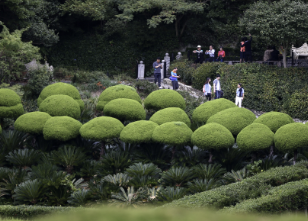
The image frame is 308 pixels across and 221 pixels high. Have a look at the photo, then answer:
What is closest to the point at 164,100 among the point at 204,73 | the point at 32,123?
the point at 32,123

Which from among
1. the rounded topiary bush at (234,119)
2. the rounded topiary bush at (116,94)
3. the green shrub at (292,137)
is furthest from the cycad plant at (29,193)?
the green shrub at (292,137)

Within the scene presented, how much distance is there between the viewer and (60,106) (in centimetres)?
1085

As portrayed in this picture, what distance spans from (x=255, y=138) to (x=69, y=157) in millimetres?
5214

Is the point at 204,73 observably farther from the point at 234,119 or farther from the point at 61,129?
the point at 61,129

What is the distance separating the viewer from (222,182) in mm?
8414

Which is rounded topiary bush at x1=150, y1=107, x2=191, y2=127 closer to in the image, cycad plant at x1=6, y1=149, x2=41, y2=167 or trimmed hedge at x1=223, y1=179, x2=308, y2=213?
cycad plant at x1=6, y1=149, x2=41, y2=167

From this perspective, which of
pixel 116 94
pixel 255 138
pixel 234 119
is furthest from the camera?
pixel 116 94

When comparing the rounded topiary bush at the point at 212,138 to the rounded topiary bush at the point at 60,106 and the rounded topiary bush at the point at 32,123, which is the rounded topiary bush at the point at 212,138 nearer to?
the rounded topiary bush at the point at 60,106

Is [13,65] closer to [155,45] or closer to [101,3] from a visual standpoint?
[101,3]

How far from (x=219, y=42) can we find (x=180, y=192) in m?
24.1

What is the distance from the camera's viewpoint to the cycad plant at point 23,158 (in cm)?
964

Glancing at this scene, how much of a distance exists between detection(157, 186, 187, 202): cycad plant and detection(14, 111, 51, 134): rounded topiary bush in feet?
15.5

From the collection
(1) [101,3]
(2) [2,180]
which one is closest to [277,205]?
(2) [2,180]

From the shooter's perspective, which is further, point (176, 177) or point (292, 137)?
point (292, 137)
